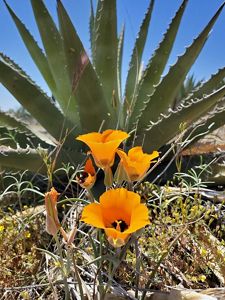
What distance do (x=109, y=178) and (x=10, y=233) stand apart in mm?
455

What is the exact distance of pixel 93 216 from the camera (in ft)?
2.28

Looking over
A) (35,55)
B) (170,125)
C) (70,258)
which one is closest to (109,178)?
(70,258)

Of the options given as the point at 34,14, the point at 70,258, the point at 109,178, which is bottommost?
the point at 70,258

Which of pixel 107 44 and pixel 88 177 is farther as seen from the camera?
pixel 107 44

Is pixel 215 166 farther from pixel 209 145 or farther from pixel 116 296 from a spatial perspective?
pixel 116 296

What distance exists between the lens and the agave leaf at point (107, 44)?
1901mm

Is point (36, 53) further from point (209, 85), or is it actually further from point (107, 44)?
point (209, 85)

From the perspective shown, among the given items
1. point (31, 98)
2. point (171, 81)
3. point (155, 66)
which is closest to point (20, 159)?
point (31, 98)

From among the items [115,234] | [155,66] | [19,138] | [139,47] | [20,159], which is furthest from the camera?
[139,47]

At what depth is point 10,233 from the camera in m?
1.15

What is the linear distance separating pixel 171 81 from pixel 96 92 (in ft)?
1.06

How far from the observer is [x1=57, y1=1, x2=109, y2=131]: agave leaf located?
63.3 inches

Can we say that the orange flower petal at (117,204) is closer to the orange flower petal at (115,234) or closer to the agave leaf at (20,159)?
the orange flower petal at (115,234)

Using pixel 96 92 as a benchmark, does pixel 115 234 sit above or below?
below
